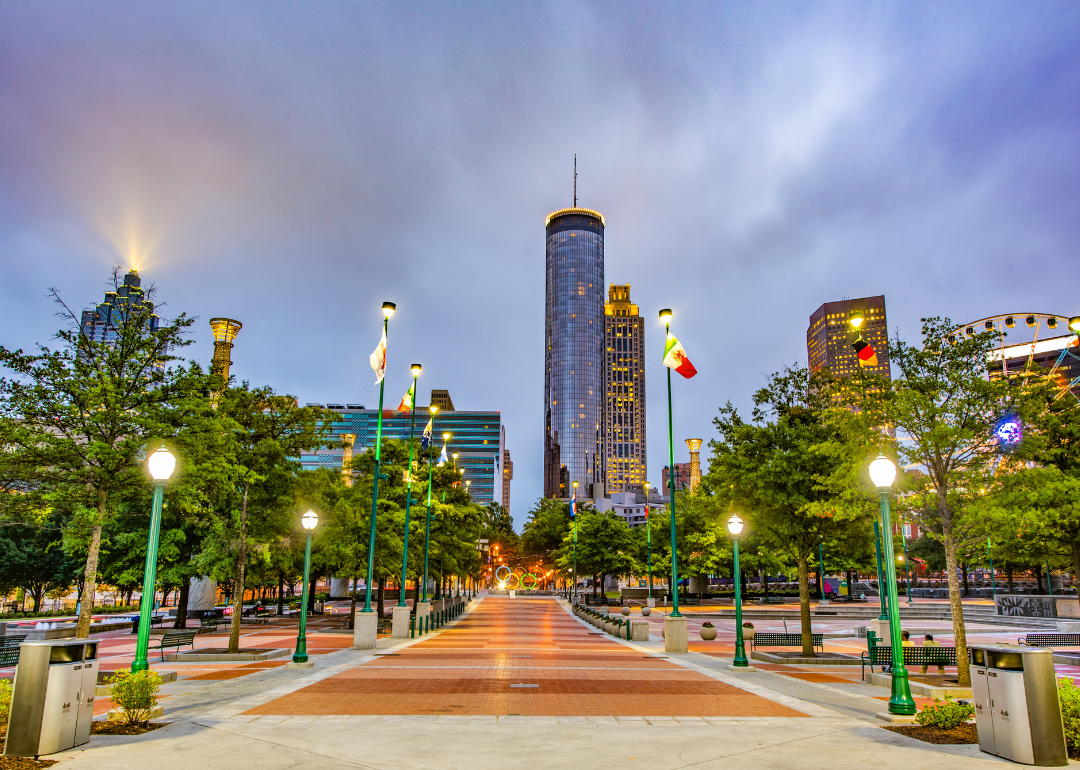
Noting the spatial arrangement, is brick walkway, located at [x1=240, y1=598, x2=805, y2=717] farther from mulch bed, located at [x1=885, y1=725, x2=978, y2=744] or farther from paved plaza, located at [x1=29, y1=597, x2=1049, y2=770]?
mulch bed, located at [x1=885, y1=725, x2=978, y2=744]

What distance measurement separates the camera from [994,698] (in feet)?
28.2

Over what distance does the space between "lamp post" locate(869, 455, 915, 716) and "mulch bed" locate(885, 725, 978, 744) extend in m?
0.75

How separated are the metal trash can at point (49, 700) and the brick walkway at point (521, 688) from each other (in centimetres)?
333

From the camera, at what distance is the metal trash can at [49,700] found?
8180mm

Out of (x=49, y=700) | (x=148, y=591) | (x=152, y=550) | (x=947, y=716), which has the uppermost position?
(x=152, y=550)

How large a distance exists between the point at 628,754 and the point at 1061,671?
18.7 metres

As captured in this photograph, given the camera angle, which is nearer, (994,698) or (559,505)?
(994,698)

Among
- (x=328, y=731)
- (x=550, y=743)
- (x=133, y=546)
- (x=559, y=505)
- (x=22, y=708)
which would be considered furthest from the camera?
(x=559, y=505)

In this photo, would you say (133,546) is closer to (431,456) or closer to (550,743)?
(431,456)

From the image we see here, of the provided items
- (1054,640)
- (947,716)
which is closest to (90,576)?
(947,716)

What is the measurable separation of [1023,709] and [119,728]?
12.4 metres

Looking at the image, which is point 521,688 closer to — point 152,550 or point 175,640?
point 152,550

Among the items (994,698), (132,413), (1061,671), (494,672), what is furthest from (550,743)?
(1061,671)

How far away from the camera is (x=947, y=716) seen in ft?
32.6
